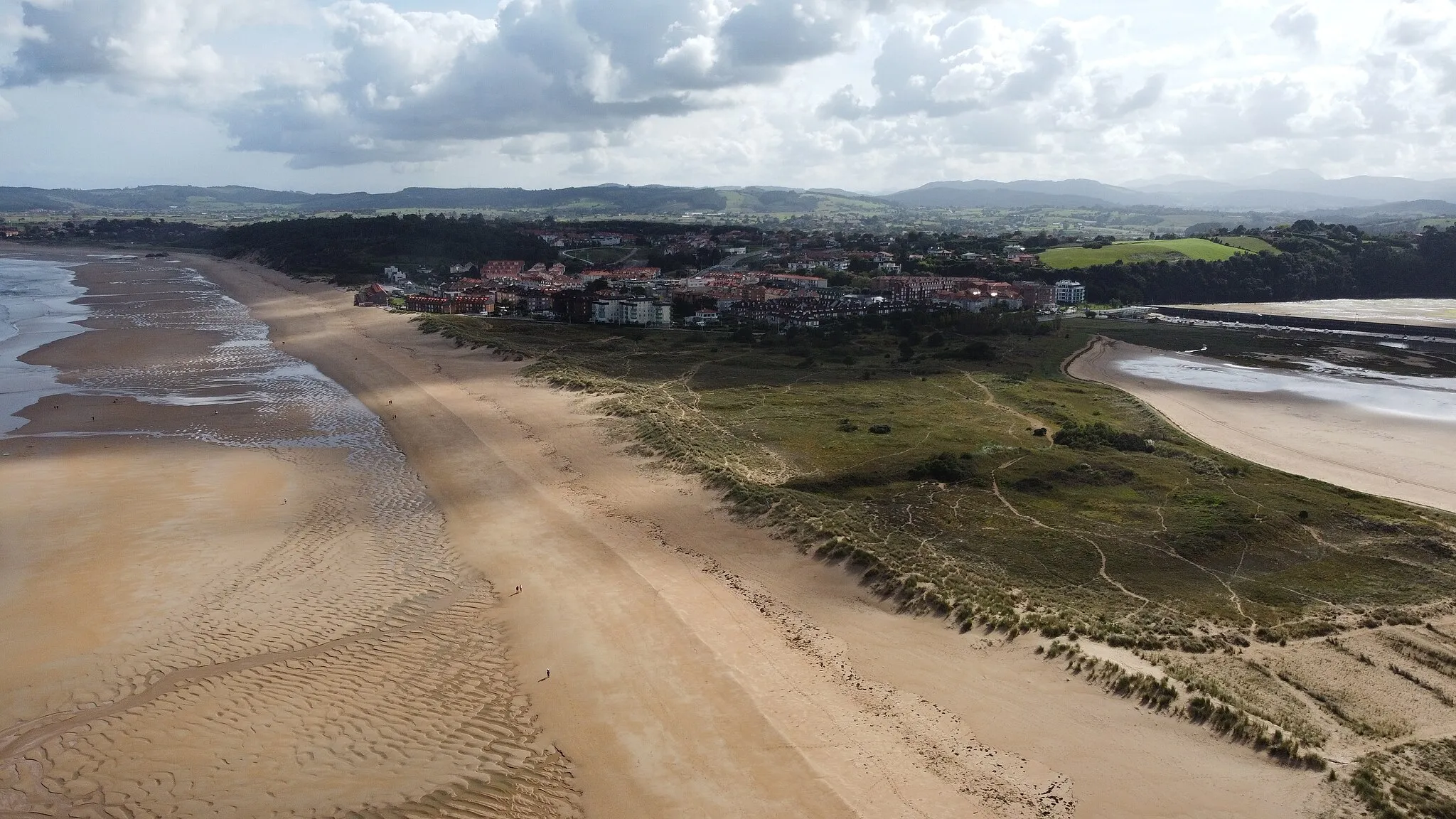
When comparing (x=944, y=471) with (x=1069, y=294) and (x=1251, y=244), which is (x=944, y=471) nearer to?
→ (x=1069, y=294)

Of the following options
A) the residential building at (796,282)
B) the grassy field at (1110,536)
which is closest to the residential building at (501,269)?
the residential building at (796,282)

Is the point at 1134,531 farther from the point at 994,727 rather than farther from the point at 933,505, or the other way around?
the point at 994,727

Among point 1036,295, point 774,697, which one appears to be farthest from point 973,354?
point 774,697

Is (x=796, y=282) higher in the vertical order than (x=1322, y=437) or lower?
higher

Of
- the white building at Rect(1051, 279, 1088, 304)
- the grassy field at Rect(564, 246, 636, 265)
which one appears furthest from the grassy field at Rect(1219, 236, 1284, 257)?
the grassy field at Rect(564, 246, 636, 265)

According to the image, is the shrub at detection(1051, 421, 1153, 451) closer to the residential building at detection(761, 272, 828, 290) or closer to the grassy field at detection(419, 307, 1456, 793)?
the grassy field at detection(419, 307, 1456, 793)
